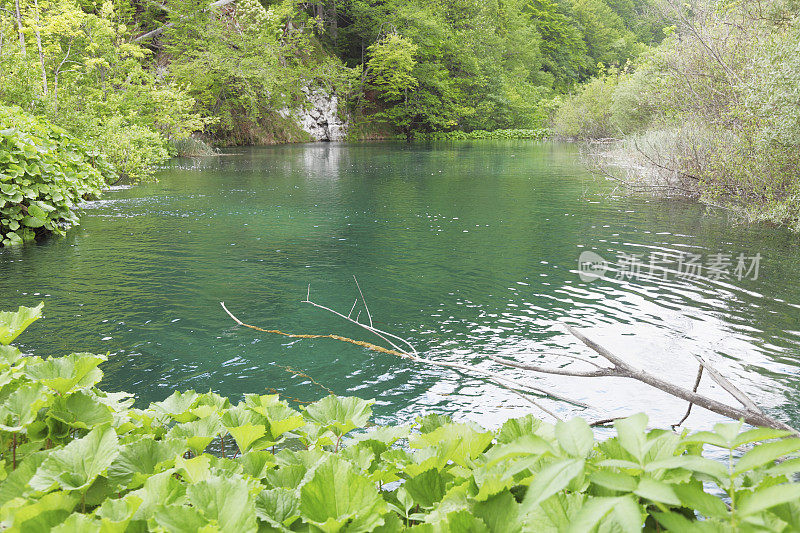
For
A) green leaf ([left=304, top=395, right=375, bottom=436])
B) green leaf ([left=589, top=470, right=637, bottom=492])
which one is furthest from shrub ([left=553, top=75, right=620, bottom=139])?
green leaf ([left=589, top=470, right=637, bottom=492])

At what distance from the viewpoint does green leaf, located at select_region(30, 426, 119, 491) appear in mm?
1605

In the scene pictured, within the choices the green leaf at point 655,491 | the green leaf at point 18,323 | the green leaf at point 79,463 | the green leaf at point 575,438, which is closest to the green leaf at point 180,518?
the green leaf at point 79,463

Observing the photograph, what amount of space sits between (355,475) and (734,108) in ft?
48.7

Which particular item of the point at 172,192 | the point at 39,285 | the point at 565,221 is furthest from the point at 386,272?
the point at 172,192

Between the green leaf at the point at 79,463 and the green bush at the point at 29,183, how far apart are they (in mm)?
10514

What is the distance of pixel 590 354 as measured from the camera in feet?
20.9

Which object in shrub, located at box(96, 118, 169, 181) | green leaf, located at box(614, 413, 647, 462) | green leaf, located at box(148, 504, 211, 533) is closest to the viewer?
green leaf, located at box(614, 413, 647, 462)

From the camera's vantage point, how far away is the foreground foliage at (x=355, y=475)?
1072 millimetres

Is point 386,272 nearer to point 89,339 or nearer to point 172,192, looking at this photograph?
point 89,339

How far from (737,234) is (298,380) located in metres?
10.6

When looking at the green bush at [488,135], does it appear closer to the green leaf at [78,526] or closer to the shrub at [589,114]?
the shrub at [589,114]

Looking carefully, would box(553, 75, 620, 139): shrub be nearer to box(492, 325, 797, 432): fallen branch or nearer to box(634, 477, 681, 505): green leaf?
box(492, 325, 797, 432): fallen branch

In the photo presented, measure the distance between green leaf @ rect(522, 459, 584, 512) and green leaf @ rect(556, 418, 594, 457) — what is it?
Result: 95 mm

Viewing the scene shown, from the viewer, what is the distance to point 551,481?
100 centimetres
